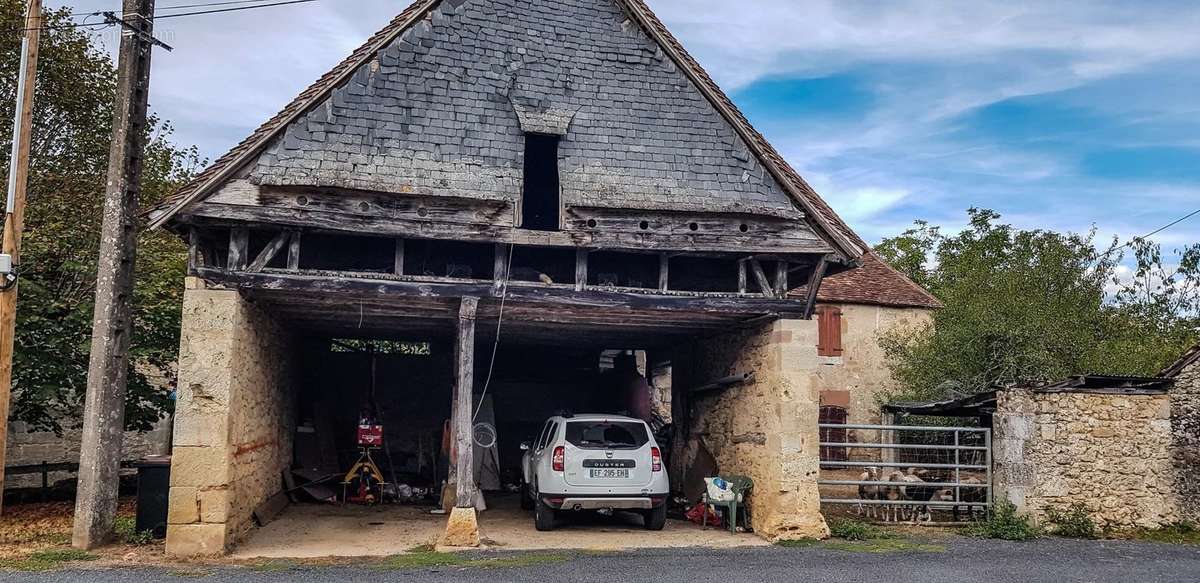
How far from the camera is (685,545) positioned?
1102 centimetres

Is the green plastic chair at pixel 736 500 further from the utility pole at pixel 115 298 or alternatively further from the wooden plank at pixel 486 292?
the utility pole at pixel 115 298

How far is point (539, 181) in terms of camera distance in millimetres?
13516

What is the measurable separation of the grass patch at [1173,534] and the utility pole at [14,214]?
14.4 metres

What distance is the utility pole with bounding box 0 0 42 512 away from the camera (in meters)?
10.6

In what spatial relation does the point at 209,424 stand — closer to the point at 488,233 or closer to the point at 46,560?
the point at 46,560

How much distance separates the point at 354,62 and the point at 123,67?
2.70m

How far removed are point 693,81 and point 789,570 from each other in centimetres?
634

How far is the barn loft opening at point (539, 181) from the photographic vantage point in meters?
13.4

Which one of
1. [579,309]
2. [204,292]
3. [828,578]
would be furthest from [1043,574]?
[204,292]

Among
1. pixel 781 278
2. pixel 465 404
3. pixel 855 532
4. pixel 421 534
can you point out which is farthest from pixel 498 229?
pixel 855 532

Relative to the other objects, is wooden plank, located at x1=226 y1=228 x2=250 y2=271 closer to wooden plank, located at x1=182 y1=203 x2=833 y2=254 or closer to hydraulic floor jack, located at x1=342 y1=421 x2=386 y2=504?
wooden plank, located at x1=182 y1=203 x2=833 y2=254

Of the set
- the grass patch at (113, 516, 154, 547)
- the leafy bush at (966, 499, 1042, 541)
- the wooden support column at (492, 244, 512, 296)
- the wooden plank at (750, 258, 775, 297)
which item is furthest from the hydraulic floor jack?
the leafy bush at (966, 499, 1042, 541)

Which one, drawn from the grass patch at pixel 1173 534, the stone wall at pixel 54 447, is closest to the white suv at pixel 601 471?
the grass patch at pixel 1173 534

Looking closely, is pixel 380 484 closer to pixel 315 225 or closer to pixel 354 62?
pixel 315 225
